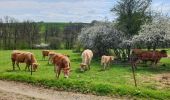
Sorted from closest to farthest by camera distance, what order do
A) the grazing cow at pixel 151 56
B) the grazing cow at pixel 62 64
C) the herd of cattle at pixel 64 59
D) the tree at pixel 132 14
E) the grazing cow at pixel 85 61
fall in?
the grazing cow at pixel 62 64 → the herd of cattle at pixel 64 59 → the grazing cow at pixel 85 61 → the grazing cow at pixel 151 56 → the tree at pixel 132 14

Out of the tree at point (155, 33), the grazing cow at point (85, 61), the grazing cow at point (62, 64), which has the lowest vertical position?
the grazing cow at point (85, 61)

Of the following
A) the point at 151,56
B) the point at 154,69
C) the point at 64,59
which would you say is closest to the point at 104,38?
the point at 151,56

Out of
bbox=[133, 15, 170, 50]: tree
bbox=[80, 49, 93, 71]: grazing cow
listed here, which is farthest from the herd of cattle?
bbox=[133, 15, 170, 50]: tree

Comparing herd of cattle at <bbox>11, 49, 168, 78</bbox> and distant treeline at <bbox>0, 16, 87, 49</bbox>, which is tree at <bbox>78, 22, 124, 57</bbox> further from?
distant treeline at <bbox>0, 16, 87, 49</bbox>

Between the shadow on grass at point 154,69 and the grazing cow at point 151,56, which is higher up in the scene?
the grazing cow at point 151,56

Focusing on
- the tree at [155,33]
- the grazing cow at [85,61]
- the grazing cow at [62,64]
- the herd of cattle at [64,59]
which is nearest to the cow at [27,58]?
the herd of cattle at [64,59]

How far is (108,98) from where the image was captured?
1906 centimetres

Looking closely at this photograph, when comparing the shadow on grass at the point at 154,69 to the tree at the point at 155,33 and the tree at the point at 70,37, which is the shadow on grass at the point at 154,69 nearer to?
the tree at the point at 155,33

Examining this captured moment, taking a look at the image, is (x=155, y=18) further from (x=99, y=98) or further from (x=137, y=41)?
(x=99, y=98)

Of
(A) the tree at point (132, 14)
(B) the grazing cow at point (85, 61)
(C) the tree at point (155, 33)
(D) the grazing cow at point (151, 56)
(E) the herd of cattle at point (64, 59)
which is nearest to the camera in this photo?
(E) the herd of cattle at point (64, 59)

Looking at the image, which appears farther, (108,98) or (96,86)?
(96,86)

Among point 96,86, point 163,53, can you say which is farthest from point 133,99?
point 163,53

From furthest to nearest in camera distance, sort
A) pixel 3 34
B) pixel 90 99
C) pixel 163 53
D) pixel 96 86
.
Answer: pixel 3 34, pixel 163 53, pixel 96 86, pixel 90 99

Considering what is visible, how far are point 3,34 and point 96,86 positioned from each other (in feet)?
328
